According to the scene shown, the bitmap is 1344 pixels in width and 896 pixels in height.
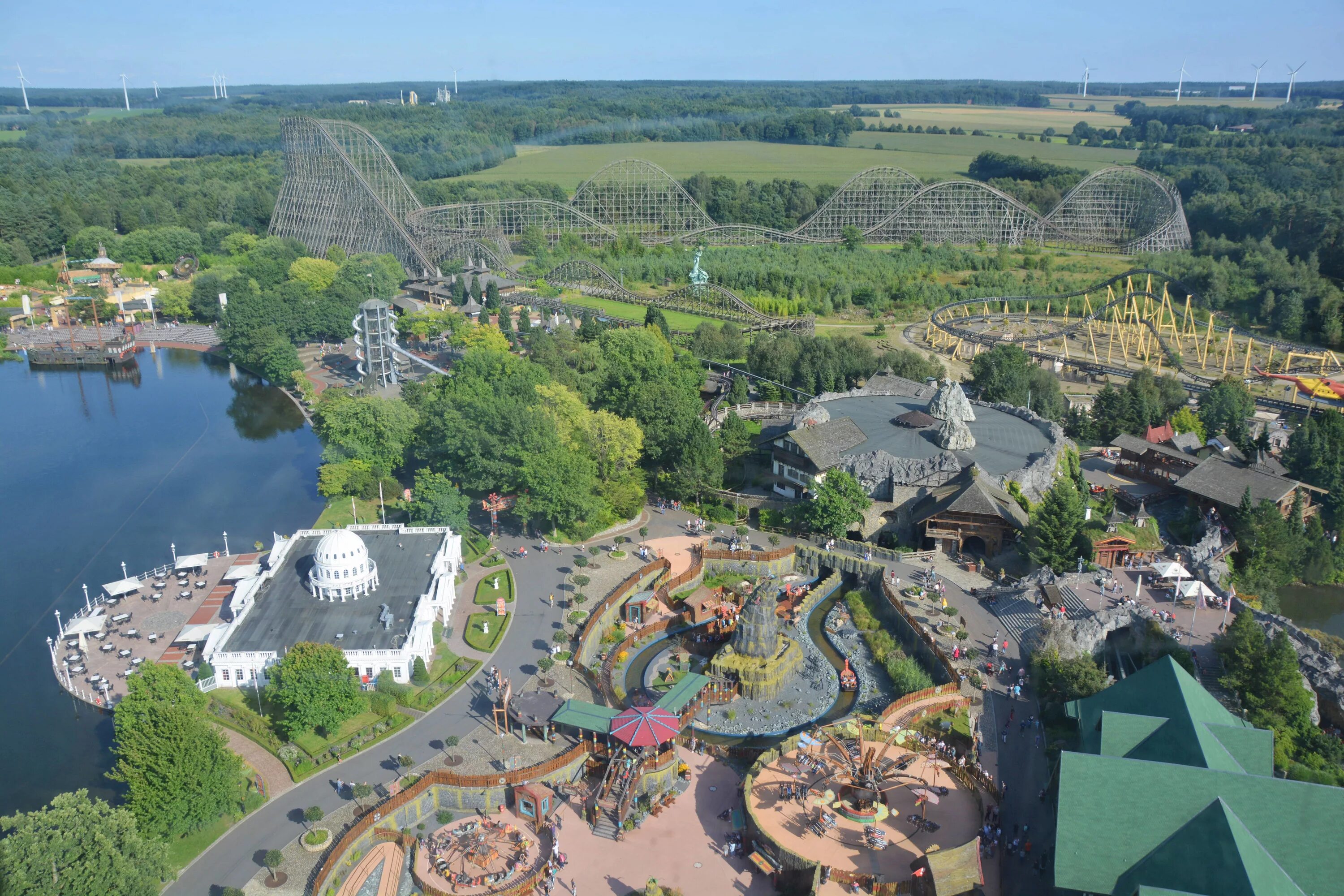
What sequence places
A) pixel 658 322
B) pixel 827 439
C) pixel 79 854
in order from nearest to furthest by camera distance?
pixel 79 854
pixel 827 439
pixel 658 322

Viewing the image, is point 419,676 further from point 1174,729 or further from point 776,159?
point 776,159

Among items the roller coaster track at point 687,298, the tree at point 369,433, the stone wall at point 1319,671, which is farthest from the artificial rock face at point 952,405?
the roller coaster track at point 687,298

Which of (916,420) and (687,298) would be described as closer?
(916,420)

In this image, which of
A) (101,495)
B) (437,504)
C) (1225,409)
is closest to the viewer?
(437,504)

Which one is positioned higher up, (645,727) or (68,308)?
(68,308)

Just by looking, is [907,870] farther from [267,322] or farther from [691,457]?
Result: [267,322]

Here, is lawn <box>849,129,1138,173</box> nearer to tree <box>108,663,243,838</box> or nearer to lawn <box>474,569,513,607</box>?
lawn <box>474,569,513,607</box>

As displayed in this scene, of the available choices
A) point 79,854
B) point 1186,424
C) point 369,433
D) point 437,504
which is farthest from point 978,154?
point 79,854
